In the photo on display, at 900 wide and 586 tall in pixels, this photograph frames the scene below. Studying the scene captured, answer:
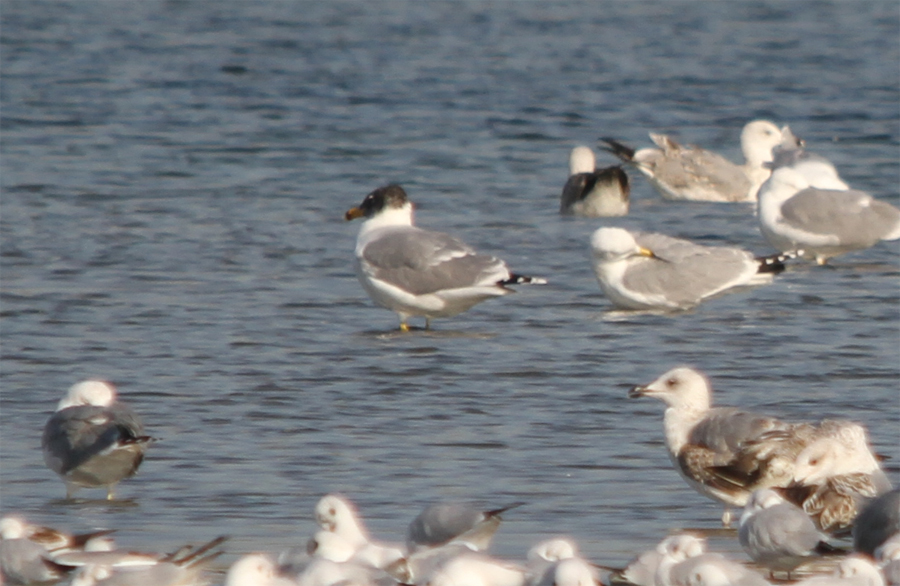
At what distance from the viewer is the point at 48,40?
110ft

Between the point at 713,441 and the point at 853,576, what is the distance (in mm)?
1885

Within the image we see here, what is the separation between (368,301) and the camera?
42.3ft

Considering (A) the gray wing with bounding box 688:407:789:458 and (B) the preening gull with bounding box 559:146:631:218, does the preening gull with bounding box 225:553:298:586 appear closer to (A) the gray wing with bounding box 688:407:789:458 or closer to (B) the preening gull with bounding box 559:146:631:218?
(A) the gray wing with bounding box 688:407:789:458

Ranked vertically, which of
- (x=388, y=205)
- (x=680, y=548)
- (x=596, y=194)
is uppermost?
(x=596, y=194)

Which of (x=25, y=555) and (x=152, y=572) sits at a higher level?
(x=25, y=555)

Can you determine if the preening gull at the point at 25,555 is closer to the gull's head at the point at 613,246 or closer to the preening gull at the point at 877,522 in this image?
the preening gull at the point at 877,522

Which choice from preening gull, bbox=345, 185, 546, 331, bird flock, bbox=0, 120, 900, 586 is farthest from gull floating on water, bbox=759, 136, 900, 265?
bird flock, bbox=0, 120, 900, 586

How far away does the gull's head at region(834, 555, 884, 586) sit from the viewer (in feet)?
17.9

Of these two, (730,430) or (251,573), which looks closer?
(251,573)

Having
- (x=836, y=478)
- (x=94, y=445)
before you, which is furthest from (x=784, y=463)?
(x=94, y=445)

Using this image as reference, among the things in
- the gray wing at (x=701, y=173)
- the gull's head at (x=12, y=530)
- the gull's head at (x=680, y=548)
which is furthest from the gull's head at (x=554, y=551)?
the gray wing at (x=701, y=173)

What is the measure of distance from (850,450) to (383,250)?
4.98 m

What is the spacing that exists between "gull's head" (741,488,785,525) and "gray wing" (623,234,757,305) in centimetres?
574

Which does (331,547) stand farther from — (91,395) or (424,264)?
(424,264)
